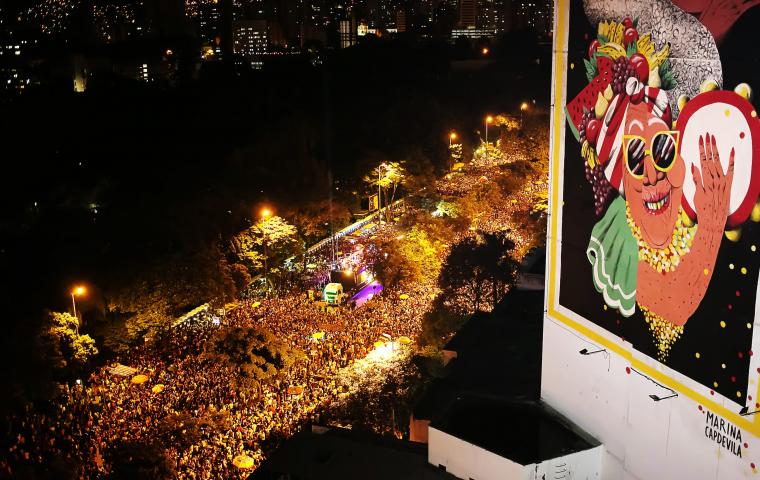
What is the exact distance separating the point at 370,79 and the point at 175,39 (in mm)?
19326

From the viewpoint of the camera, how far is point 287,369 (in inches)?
694

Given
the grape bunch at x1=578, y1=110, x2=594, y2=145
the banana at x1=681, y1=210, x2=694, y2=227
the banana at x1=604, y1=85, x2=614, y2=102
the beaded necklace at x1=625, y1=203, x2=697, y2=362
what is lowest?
the beaded necklace at x1=625, y1=203, x2=697, y2=362

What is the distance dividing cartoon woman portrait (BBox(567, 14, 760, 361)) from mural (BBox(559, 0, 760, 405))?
0.01m

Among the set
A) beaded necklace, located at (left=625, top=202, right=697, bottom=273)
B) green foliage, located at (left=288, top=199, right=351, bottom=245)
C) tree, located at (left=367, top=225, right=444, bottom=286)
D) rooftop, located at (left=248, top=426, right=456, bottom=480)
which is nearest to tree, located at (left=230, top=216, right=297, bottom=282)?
green foliage, located at (left=288, top=199, right=351, bottom=245)

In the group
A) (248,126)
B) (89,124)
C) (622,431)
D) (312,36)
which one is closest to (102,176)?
(89,124)

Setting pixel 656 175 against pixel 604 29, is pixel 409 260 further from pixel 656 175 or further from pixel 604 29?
pixel 656 175

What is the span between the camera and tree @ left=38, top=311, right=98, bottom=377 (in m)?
16.9

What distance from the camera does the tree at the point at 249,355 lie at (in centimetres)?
1695

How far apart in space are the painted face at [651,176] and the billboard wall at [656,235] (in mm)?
17

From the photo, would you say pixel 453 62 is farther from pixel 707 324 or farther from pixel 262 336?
pixel 707 324

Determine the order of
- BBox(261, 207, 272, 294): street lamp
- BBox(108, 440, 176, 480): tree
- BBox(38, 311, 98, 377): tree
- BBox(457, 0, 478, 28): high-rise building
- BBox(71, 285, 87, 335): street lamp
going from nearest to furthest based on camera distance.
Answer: BBox(108, 440, 176, 480): tree → BBox(38, 311, 98, 377): tree → BBox(71, 285, 87, 335): street lamp → BBox(261, 207, 272, 294): street lamp → BBox(457, 0, 478, 28): high-rise building

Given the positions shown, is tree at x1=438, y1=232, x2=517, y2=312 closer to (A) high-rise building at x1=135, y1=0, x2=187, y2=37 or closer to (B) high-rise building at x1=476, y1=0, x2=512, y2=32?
(A) high-rise building at x1=135, y1=0, x2=187, y2=37

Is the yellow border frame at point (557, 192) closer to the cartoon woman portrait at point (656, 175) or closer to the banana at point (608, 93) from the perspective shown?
the cartoon woman portrait at point (656, 175)

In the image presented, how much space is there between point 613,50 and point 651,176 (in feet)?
5.40
